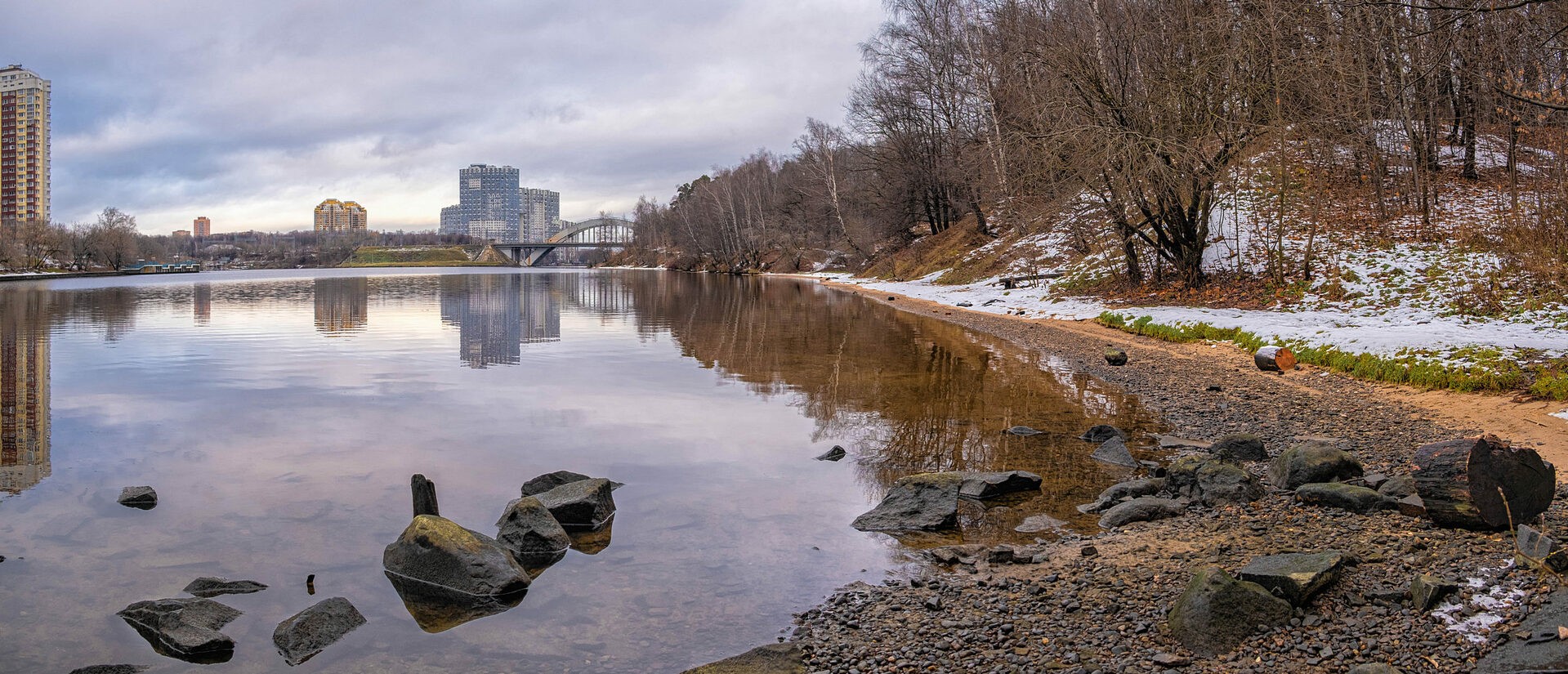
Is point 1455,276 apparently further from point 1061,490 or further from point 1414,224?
point 1061,490

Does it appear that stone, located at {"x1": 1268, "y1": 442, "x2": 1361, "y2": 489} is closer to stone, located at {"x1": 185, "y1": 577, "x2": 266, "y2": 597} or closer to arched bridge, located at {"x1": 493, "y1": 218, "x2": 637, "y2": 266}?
stone, located at {"x1": 185, "y1": 577, "x2": 266, "y2": 597}

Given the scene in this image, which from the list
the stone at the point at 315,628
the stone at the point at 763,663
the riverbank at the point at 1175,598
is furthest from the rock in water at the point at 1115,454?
the stone at the point at 315,628

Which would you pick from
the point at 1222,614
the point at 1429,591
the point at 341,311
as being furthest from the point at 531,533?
the point at 341,311

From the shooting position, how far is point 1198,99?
23.6 m

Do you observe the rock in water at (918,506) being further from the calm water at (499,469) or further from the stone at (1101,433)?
the stone at (1101,433)

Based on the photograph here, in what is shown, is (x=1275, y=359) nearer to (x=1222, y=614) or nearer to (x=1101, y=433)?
(x=1101, y=433)

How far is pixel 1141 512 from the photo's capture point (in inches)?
304

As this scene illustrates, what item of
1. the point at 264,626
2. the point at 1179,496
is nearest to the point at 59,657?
the point at 264,626

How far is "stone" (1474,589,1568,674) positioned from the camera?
13.9 feet

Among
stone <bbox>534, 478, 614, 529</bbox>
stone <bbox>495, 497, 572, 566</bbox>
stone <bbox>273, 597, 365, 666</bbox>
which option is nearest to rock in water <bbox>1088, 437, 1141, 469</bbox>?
stone <bbox>534, 478, 614, 529</bbox>

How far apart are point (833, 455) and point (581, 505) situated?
→ 3.43 metres

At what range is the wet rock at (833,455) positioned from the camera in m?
10.5

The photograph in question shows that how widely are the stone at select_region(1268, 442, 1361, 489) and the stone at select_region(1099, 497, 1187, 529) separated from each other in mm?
1099

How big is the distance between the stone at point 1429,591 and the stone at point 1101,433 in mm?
5601
